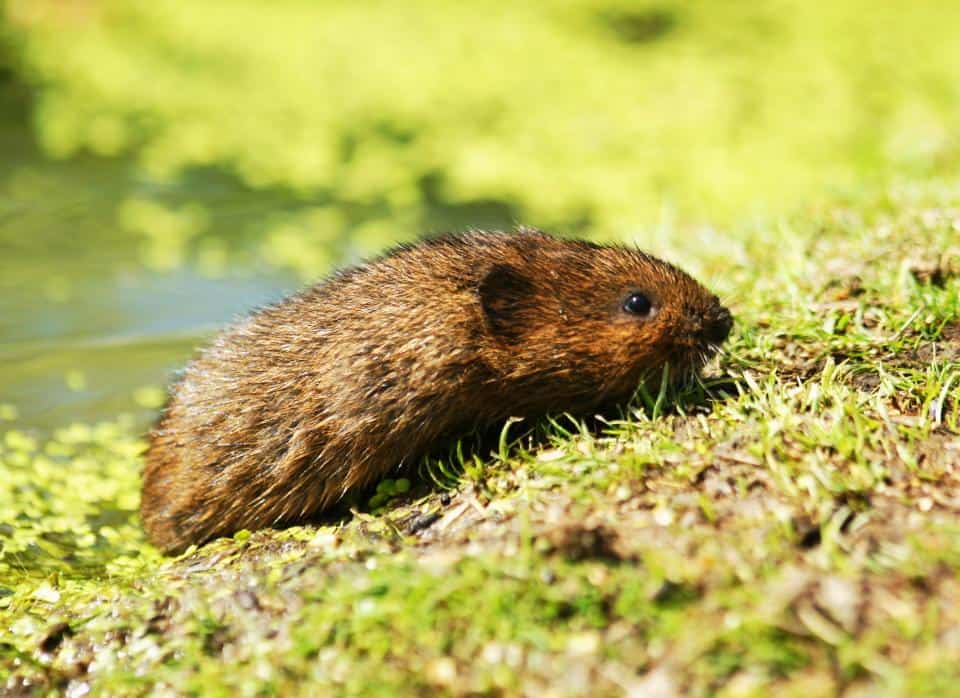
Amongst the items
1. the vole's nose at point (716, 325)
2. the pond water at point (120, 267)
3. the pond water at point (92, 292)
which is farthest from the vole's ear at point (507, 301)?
the pond water at point (92, 292)

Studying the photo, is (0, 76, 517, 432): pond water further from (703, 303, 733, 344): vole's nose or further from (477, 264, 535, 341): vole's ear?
(703, 303, 733, 344): vole's nose

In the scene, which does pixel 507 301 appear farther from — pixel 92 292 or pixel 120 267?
pixel 120 267

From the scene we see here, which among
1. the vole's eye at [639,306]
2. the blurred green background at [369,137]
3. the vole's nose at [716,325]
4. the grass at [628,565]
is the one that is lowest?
the grass at [628,565]

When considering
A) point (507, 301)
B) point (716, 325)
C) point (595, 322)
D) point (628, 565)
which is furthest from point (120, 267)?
point (628, 565)

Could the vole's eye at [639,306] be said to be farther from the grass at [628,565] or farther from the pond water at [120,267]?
the pond water at [120,267]

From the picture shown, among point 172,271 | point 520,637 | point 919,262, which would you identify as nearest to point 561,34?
point 172,271

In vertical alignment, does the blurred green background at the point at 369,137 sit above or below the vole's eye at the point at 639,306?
above

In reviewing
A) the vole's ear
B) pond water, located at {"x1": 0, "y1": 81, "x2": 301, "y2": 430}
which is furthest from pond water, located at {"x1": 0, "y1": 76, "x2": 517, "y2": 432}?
the vole's ear
